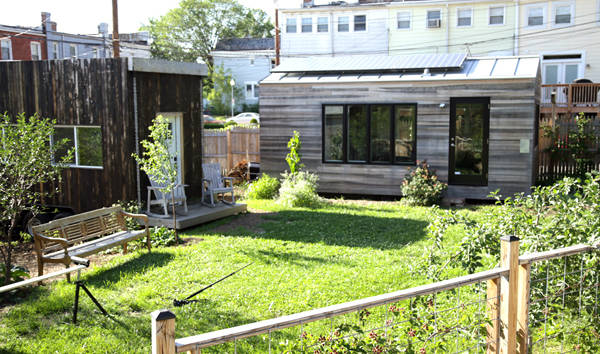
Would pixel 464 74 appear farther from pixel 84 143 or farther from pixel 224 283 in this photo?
pixel 224 283

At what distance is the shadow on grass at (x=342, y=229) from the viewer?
962cm

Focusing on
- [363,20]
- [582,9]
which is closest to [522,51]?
[582,9]

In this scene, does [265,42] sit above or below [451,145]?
above

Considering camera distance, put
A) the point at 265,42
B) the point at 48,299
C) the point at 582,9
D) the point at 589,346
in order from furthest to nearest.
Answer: the point at 265,42
the point at 582,9
the point at 48,299
the point at 589,346

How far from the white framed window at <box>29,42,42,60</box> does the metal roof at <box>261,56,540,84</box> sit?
24841mm

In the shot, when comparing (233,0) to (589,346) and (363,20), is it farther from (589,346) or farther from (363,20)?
(589,346)

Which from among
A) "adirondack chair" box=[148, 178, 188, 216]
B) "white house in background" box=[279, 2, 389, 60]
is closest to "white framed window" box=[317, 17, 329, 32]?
"white house in background" box=[279, 2, 389, 60]

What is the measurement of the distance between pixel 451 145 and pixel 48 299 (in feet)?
32.1

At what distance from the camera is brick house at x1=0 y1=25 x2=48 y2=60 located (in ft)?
105

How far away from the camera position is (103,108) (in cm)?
1116

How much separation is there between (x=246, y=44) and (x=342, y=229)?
40.0m

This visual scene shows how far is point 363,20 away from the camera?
104 feet

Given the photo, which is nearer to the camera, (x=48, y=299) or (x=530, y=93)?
(x=48, y=299)

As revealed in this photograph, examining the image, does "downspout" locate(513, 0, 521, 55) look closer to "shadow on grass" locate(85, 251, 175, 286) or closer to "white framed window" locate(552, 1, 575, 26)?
"white framed window" locate(552, 1, 575, 26)
